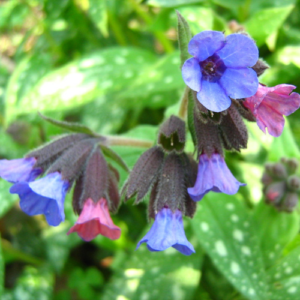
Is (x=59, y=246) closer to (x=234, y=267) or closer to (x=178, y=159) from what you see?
(x=234, y=267)

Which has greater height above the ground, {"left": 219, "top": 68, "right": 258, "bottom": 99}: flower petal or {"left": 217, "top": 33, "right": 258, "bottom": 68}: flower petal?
{"left": 217, "top": 33, "right": 258, "bottom": 68}: flower petal

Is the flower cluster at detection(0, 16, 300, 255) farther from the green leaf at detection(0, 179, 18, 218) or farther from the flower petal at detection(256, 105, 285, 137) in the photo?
the green leaf at detection(0, 179, 18, 218)

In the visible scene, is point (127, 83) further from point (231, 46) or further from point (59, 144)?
point (231, 46)

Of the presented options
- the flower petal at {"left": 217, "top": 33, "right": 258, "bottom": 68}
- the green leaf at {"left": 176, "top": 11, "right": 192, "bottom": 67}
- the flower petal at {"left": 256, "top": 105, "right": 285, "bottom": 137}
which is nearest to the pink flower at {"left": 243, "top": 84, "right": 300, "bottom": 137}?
the flower petal at {"left": 256, "top": 105, "right": 285, "bottom": 137}

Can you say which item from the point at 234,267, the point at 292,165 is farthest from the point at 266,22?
the point at 234,267

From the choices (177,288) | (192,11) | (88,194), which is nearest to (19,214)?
(177,288)
